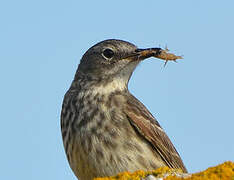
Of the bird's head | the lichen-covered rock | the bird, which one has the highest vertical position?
the bird's head

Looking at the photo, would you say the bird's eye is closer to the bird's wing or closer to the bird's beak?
the bird's beak

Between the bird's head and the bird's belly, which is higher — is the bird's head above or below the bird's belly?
above

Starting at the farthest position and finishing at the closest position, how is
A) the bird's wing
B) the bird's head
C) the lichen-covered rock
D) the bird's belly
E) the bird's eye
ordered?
1. the bird's eye
2. the bird's head
3. the bird's wing
4. the bird's belly
5. the lichen-covered rock

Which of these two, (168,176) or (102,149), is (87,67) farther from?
(168,176)

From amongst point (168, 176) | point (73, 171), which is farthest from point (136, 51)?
point (168, 176)

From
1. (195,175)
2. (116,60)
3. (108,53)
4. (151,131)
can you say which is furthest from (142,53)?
(195,175)

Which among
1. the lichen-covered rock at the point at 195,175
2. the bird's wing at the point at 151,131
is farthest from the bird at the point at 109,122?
the lichen-covered rock at the point at 195,175

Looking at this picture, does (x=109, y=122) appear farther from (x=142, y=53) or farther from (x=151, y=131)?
(x=142, y=53)

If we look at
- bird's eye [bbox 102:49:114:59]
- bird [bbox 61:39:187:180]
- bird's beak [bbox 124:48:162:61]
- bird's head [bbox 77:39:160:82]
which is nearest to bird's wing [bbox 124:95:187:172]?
bird [bbox 61:39:187:180]
